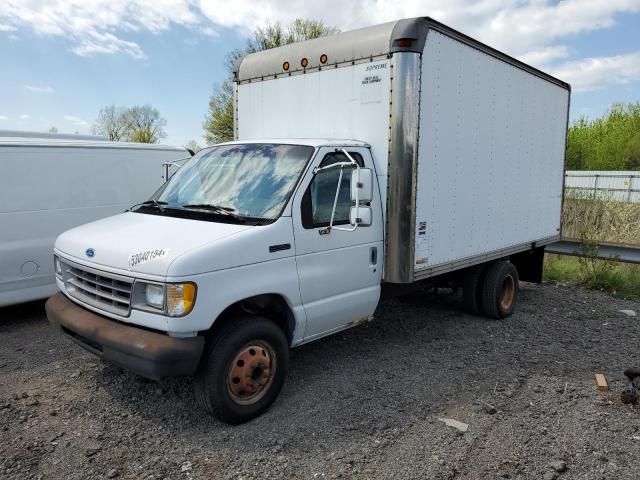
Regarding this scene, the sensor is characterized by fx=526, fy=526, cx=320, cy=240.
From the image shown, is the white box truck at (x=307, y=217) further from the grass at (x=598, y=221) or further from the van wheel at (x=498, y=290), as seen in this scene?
the grass at (x=598, y=221)

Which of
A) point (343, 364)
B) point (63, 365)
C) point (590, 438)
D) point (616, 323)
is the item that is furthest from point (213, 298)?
point (616, 323)

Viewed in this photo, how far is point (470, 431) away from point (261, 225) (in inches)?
89.8

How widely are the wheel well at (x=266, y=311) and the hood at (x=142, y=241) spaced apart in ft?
1.91

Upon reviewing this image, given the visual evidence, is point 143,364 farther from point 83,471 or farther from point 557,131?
point 557,131

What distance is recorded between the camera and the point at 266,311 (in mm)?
4469

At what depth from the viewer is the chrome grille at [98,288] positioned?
12.6 feet

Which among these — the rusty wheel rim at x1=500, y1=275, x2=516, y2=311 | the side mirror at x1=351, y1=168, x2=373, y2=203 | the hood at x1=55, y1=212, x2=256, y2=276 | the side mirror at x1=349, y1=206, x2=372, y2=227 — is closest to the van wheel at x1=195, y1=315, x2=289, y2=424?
the hood at x1=55, y1=212, x2=256, y2=276

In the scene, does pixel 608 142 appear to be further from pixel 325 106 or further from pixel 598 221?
pixel 325 106

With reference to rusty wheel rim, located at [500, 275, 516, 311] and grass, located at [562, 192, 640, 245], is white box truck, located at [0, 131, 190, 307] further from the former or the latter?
grass, located at [562, 192, 640, 245]

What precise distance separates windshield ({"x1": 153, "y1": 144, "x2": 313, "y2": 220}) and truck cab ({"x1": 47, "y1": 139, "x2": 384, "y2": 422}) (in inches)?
0.5

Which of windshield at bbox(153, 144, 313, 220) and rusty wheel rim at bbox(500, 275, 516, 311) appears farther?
rusty wheel rim at bbox(500, 275, 516, 311)

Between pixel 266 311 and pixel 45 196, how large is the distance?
389 centimetres

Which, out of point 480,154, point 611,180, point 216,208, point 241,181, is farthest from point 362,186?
point 611,180

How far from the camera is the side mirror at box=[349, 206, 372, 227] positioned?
4.31 m
